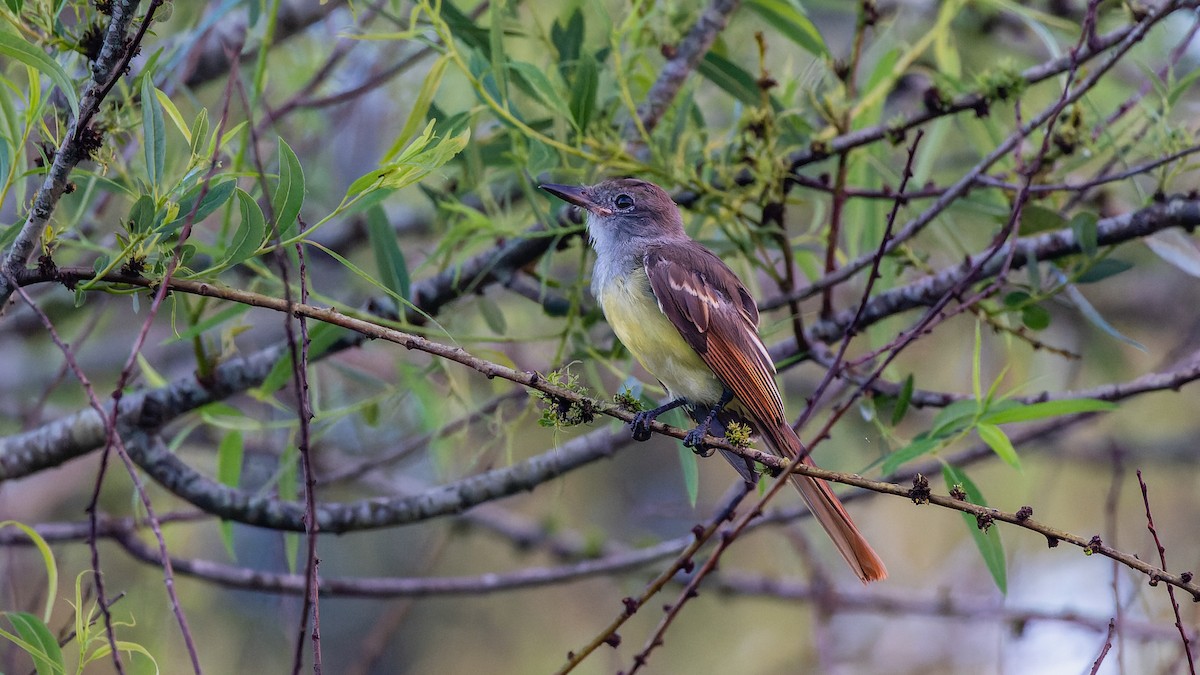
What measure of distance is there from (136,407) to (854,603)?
9.89ft

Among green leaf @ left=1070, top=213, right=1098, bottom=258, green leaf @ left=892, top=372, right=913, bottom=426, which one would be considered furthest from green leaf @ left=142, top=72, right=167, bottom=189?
green leaf @ left=1070, top=213, right=1098, bottom=258

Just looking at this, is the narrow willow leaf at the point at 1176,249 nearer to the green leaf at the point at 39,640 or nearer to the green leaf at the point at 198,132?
the green leaf at the point at 198,132

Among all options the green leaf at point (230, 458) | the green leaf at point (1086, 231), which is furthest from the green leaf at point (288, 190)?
the green leaf at point (1086, 231)

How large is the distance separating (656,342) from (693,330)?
12cm

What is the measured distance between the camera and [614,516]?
26.5 feet

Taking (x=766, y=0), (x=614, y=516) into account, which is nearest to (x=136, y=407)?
(x=766, y=0)

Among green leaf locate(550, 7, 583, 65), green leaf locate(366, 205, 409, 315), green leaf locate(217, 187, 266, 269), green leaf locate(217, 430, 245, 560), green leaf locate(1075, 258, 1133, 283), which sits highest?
green leaf locate(550, 7, 583, 65)

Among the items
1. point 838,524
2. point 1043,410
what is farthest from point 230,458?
point 1043,410

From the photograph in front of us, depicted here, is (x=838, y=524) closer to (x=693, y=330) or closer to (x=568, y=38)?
(x=693, y=330)

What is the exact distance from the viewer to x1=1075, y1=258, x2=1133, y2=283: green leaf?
125 inches

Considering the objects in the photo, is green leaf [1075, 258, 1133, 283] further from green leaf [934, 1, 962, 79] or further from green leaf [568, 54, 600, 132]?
green leaf [568, 54, 600, 132]

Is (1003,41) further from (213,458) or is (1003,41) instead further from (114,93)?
(213,458)

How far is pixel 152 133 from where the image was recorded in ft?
6.93

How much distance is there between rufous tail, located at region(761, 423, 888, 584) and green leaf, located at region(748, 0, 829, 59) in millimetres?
1320
